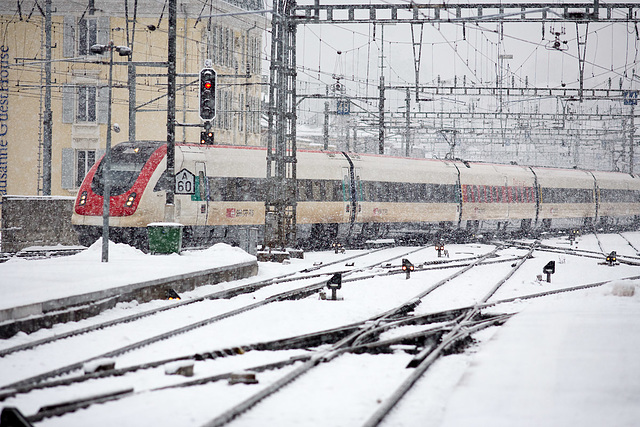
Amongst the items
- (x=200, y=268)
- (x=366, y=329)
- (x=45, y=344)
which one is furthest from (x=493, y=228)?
(x=45, y=344)

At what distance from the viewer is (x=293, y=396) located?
21.5 ft

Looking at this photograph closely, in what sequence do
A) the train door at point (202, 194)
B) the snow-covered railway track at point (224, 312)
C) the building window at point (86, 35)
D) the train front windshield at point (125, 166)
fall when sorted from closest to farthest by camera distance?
the snow-covered railway track at point (224, 312) < the train front windshield at point (125, 166) < the train door at point (202, 194) < the building window at point (86, 35)

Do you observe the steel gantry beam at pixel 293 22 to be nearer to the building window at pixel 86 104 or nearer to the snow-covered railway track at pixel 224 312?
the snow-covered railway track at pixel 224 312

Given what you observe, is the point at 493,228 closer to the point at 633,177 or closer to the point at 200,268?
the point at 633,177

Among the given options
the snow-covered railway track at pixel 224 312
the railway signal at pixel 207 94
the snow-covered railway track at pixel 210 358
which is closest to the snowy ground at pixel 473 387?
the snow-covered railway track at pixel 210 358

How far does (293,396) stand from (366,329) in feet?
10.8

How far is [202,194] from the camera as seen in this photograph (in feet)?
68.9

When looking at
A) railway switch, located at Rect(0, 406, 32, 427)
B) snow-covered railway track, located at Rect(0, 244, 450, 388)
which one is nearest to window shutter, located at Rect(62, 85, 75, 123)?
snow-covered railway track, located at Rect(0, 244, 450, 388)

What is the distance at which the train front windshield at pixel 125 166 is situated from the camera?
19.9 metres

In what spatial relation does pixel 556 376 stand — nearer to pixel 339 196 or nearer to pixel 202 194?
pixel 202 194

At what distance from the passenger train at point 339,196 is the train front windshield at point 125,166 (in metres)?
0.03

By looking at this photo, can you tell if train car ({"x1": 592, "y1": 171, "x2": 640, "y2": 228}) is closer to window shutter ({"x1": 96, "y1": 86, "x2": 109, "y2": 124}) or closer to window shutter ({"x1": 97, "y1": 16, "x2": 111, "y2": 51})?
window shutter ({"x1": 96, "y1": 86, "x2": 109, "y2": 124})

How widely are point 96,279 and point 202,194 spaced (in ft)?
29.6

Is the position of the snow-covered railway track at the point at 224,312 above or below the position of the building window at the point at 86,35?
below
